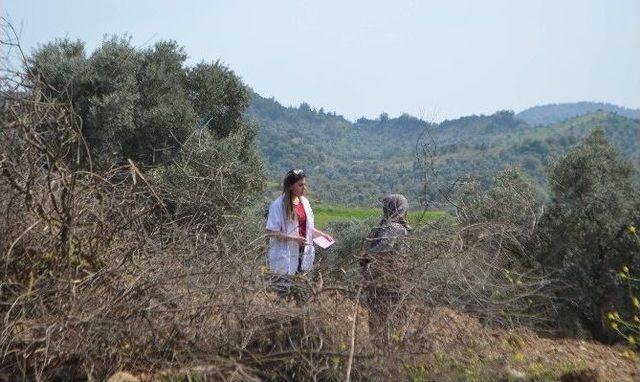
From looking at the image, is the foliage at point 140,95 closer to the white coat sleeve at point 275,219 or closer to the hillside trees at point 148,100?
the hillside trees at point 148,100

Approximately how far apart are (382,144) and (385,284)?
117m

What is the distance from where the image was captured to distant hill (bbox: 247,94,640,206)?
54303 mm

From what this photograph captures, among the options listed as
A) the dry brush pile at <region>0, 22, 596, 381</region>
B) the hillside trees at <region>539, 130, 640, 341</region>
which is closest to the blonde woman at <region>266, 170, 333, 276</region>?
the dry brush pile at <region>0, 22, 596, 381</region>

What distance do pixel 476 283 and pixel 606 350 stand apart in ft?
10.9

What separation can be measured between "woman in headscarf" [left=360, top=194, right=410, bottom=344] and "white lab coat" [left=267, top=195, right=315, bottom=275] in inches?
30.2

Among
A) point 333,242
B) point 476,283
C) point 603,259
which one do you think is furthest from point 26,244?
point 603,259

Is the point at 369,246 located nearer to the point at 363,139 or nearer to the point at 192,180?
the point at 192,180

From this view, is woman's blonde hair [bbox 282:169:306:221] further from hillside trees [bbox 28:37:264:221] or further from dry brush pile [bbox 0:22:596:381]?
hillside trees [bbox 28:37:264:221]

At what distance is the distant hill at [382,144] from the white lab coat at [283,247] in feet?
33.9

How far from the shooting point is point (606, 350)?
24.5ft

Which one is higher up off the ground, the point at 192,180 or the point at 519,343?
the point at 192,180

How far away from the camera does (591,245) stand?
1253 cm

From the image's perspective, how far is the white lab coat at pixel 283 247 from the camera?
585 cm

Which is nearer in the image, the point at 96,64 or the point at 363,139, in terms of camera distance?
the point at 96,64
